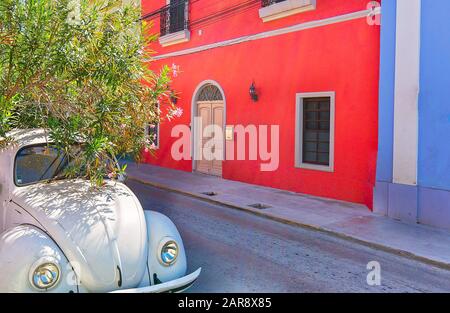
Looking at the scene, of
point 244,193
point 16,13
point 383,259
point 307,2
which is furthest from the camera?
point 244,193

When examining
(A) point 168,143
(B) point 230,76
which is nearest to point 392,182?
(B) point 230,76

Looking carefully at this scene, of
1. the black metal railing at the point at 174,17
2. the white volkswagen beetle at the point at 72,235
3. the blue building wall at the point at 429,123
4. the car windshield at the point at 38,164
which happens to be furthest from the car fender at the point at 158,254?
the black metal railing at the point at 174,17

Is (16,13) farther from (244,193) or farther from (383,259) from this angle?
(244,193)

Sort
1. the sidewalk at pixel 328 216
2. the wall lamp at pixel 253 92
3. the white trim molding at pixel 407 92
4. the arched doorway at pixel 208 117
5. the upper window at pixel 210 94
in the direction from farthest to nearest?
the upper window at pixel 210 94, the arched doorway at pixel 208 117, the wall lamp at pixel 253 92, the white trim molding at pixel 407 92, the sidewalk at pixel 328 216

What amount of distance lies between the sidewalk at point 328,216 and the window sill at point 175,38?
5305 mm

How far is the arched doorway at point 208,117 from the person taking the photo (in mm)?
13305

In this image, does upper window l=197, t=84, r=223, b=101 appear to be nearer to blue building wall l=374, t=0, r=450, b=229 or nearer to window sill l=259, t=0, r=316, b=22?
window sill l=259, t=0, r=316, b=22

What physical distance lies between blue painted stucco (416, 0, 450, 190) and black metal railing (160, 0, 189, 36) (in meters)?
8.91

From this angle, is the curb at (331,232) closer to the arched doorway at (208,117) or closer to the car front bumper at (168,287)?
the arched doorway at (208,117)

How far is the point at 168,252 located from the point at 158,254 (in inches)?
4.3

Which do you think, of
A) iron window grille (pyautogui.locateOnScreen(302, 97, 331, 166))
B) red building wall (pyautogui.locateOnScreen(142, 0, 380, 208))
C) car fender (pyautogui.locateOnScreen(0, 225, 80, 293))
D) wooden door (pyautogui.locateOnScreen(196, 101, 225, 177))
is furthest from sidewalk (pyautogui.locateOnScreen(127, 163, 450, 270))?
car fender (pyautogui.locateOnScreen(0, 225, 80, 293))
